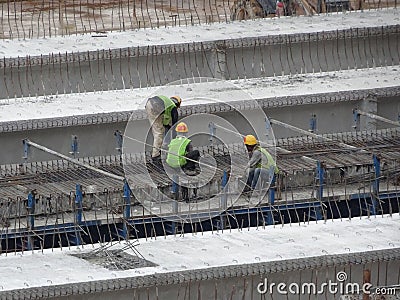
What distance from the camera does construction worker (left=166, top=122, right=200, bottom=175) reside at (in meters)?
23.3

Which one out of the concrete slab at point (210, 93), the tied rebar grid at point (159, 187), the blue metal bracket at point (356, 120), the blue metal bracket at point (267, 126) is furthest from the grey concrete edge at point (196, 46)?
the tied rebar grid at point (159, 187)

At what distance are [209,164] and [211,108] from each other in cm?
168

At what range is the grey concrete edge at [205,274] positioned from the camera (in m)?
16.7

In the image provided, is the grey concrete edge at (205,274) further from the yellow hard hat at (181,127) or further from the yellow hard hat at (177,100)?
the yellow hard hat at (177,100)

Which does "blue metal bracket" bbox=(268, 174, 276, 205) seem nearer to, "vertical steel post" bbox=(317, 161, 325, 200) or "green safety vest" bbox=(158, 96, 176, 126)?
"vertical steel post" bbox=(317, 161, 325, 200)

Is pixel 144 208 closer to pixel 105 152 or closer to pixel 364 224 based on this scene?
pixel 105 152

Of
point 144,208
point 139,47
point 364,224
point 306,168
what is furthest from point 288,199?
point 139,47

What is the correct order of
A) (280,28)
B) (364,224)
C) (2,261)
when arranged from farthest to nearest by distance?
(280,28), (364,224), (2,261)

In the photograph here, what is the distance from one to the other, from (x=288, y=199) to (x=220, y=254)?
525 centimetres

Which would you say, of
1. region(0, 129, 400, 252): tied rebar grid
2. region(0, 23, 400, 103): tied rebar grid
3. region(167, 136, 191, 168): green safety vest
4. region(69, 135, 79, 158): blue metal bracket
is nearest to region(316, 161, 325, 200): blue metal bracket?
region(0, 129, 400, 252): tied rebar grid

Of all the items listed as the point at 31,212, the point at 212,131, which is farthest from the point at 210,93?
the point at 31,212

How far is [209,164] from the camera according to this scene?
78.9ft

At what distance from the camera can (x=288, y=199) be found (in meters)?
23.2

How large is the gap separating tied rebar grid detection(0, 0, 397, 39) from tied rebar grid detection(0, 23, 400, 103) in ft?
27.7
